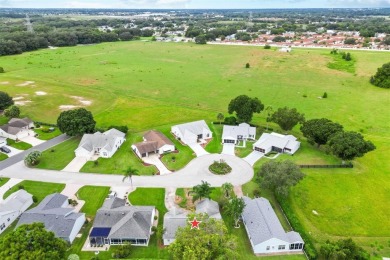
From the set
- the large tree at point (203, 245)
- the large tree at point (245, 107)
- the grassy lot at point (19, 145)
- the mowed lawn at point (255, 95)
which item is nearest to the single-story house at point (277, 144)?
the mowed lawn at point (255, 95)

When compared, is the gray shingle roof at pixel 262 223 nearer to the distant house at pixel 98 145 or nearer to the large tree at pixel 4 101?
the distant house at pixel 98 145

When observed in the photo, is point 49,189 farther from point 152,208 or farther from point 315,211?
point 315,211

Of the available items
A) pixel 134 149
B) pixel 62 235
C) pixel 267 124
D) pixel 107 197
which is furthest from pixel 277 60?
pixel 62 235

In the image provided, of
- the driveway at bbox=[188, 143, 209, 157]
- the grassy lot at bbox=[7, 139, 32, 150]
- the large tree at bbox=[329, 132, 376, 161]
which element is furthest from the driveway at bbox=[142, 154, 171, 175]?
the large tree at bbox=[329, 132, 376, 161]

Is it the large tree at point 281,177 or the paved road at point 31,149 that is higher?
the large tree at point 281,177

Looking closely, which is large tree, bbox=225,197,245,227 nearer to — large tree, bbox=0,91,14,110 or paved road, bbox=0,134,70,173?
paved road, bbox=0,134,70,173
